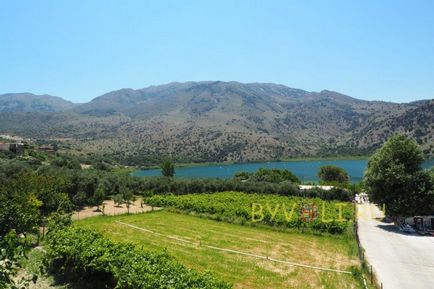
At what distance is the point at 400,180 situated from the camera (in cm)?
3825

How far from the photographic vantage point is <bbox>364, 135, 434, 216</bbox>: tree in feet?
124

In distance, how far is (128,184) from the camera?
71.2m

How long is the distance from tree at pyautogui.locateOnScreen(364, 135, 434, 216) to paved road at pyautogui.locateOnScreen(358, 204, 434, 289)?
9.89 feet

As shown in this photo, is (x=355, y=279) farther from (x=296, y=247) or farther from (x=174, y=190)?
(x=174, y=190)

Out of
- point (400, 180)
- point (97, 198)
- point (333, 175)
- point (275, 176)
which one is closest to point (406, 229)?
point (400, 180)

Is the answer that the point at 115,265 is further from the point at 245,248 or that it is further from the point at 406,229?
the point at 406,229

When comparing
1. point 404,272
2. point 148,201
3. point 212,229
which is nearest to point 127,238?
point 212,229

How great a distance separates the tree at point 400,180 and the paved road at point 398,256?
9.89 ft

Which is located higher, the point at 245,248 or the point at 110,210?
the point at 245,248

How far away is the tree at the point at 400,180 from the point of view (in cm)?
3791

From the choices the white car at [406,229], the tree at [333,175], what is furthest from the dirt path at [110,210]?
the tree at [333,175]

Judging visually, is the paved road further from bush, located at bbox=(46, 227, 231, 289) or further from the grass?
bush, located at bbox=(46, 227, 231, 289)

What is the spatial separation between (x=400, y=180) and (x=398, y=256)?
1240 centimetres

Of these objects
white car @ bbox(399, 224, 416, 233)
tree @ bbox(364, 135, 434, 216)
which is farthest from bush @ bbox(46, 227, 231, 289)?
tree @ bbox(364, 135, 434, 216)
